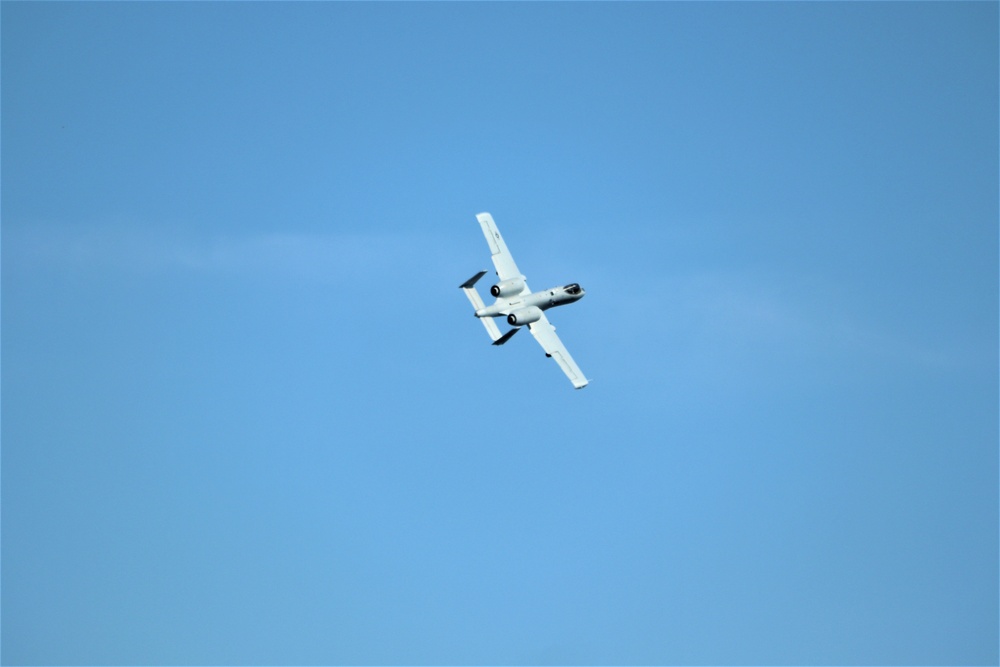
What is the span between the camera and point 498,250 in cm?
12525

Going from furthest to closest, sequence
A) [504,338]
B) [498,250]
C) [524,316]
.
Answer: [498,250]
[524,316]
[504,338]

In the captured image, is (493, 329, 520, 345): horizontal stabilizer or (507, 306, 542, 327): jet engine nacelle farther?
(507, 306, 542, 327): jet engine nacelle

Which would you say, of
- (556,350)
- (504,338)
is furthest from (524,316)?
(556,350)

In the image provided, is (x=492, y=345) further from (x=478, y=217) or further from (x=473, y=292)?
(x=478, y=217)

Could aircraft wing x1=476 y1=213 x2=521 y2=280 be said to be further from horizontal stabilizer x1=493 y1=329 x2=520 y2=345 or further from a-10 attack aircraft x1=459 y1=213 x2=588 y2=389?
horizontal stabilizer x1=493 y1=329 x2=520 y2=345

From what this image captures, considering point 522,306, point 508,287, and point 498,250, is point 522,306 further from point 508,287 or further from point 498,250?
point 498,250

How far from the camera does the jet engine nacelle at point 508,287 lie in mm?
119750

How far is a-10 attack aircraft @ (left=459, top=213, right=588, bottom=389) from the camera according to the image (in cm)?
11869

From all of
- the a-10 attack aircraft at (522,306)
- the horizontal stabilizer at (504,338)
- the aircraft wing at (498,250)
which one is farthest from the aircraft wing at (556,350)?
the aircraft wing at (498,250)

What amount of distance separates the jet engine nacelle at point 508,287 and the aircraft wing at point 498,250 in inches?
75.9

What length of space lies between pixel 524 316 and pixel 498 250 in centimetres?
791

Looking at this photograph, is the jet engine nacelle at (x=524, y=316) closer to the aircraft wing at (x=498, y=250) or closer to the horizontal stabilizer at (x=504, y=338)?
the horizontal stabilizer at (x=504, y=338)

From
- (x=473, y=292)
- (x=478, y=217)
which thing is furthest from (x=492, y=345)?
(x=478, y=217)

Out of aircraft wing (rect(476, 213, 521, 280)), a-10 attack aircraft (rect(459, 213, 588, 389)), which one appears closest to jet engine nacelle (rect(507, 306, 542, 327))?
a-10 attack aircraft (rect(459, 213, 588, 389))
